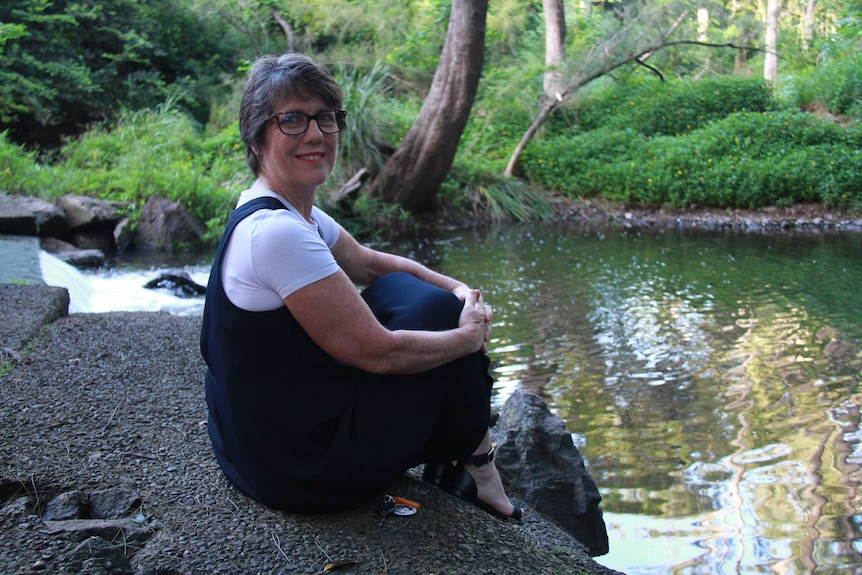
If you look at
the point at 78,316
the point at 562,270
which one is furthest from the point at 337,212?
the point at 78,316

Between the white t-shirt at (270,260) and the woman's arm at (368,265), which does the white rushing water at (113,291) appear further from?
the white t-shirt at (270,260)

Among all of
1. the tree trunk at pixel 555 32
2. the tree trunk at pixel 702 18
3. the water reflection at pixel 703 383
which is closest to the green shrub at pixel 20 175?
the water reflection at pixel 703 383

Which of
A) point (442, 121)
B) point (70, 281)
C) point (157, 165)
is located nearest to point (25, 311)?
point (70, 281)

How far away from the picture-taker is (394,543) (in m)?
2.35

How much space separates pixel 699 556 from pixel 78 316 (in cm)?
368

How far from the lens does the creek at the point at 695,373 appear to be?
11.0 feet

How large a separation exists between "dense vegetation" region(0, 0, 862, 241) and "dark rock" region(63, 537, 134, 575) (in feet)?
27.2

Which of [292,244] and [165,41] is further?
[165,41]

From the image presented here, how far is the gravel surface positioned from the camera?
2217mm

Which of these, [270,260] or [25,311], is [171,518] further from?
[25,311]

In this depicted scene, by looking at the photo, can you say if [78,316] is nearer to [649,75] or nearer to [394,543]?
[394,543]

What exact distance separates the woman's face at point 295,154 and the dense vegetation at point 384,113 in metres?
7.94

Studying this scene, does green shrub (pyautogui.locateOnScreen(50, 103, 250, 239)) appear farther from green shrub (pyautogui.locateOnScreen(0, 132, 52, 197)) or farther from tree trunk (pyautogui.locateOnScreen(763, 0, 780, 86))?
tree trunk (pyautogui.locateOnScreen(763, 0, 780, 86))

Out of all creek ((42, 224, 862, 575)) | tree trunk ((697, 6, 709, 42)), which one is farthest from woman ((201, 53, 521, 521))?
tree trunk ((697, 6, 709, 42))
